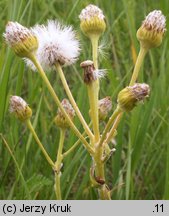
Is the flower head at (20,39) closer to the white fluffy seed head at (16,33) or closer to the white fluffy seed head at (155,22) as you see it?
the white fluffy seed head at (16,33)

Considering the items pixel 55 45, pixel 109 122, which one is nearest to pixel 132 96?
pixel 109 122

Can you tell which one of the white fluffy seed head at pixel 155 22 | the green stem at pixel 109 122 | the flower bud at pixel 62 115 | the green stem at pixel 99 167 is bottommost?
the green stem at pixel 99 167

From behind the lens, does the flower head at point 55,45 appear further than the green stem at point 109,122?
Yes

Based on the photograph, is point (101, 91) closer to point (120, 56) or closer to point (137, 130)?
point (120, 56)

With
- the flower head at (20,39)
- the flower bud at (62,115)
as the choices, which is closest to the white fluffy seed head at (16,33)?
the flower head at (20,39)

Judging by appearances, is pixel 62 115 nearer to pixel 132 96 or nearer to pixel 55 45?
pixel 55 45
